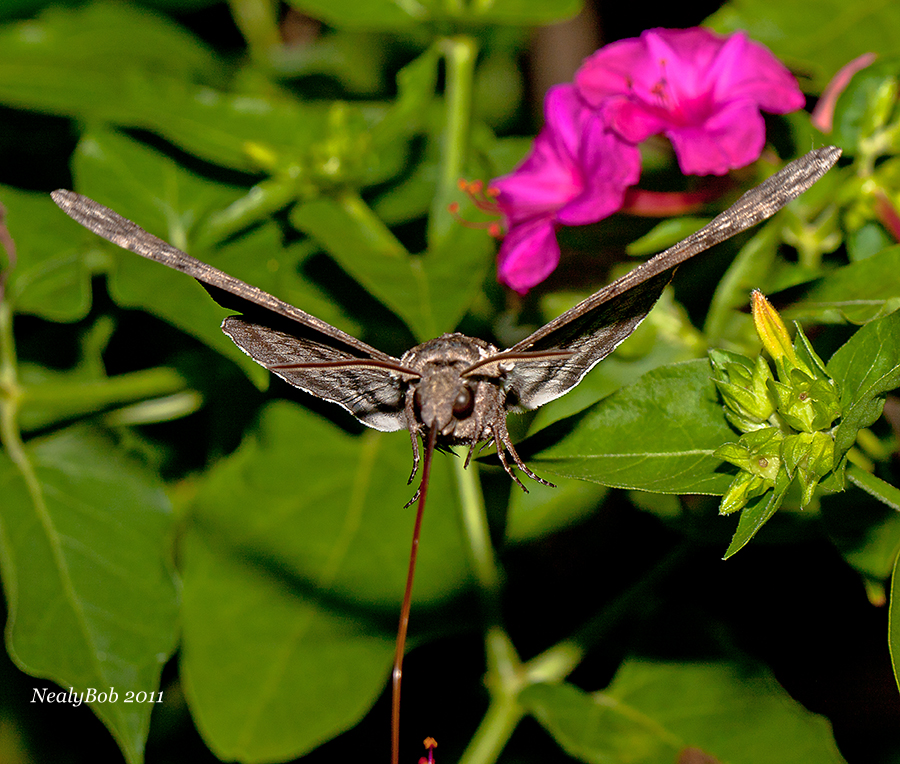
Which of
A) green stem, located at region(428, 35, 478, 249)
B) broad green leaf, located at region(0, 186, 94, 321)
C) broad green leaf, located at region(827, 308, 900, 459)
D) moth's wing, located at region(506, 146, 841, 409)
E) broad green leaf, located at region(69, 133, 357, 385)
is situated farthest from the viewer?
green stem, located at region(428, 35, 478, 249)

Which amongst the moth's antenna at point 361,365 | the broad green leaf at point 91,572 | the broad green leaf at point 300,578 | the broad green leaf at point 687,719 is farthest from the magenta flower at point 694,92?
the broad green leaf at point 91,572

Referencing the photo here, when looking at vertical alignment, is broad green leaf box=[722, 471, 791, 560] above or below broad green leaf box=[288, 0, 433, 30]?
below

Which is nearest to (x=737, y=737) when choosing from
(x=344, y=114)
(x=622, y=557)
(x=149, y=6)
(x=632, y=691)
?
(x=632, y=691)

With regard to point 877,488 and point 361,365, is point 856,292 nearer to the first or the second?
point 877,488

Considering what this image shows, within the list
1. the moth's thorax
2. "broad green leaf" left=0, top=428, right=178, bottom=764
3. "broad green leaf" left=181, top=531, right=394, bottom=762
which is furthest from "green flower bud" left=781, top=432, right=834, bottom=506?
"broad green leaf" left=0, top=428, right=178, bottom=764

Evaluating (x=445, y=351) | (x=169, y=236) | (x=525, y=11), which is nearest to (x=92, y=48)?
(x=169, y=236)

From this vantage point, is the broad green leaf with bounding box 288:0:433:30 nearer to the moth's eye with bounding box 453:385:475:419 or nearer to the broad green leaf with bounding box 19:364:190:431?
the broad green leaf with bounding box 19:364:190:431
